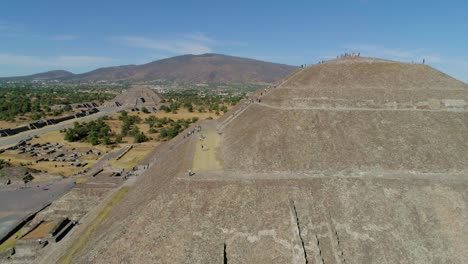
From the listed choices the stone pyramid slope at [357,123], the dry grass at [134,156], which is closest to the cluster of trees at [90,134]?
the dry grass at [134,156]

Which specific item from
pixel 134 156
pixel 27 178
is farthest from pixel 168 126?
pixel 27 178

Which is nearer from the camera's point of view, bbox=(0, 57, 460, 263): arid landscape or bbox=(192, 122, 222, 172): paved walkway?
bbox=(0, 57, 460, 263): arid landscape

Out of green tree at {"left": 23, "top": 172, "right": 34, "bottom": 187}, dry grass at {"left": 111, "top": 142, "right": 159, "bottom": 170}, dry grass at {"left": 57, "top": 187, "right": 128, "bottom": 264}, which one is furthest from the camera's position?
dry grass at {"left": 111, "top": 142, "right": 159, "bottom": 170}

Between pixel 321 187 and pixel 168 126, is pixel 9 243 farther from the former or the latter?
pixel 168 126

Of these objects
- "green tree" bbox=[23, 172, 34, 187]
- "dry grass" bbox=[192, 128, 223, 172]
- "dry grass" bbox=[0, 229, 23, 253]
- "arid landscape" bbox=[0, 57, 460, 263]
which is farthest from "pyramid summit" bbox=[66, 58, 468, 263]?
"green tree" bbox=[23, 172, 34, 187]

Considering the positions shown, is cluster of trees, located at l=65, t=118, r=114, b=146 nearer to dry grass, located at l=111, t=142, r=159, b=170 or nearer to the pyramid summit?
dry grass, located at l=111, t=142, r=159, b=170

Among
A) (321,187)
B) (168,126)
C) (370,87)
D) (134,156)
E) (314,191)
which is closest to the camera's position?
(314,191)

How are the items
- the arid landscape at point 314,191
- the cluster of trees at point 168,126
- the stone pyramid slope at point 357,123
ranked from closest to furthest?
the arid landscape at point 314,191 → the stone pyramid slope at point 357,123 → the cluster of trees at point 168,126

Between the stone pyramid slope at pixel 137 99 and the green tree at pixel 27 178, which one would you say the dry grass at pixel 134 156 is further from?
the stone pyramid slope at pixel 137 99
